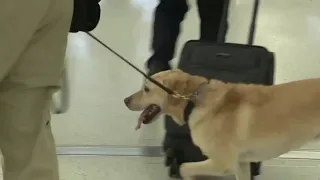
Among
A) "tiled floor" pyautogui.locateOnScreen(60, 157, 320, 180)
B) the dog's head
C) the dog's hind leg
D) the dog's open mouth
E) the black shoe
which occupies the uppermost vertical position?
the black shoe

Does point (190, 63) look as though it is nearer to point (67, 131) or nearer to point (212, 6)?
point (212, 6)

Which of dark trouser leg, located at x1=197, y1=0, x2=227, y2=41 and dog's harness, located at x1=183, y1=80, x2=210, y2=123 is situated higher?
dark trouser leg, located at x1=197, y1=0, x2=227, y2=41

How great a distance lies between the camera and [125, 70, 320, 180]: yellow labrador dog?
176 cm

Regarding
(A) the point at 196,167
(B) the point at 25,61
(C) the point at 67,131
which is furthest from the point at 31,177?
(C) the point at 67,131

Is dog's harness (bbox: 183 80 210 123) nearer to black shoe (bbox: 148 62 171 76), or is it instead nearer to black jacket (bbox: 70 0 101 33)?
black jacket (bbox: 70 0 101 33)

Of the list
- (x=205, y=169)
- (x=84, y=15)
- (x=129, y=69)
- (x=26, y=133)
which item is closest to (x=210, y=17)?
(x=129, y=69)

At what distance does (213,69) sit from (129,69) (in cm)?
81

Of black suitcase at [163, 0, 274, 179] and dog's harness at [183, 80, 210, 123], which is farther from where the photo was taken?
black suitcase at [163, 0, 274, 179]

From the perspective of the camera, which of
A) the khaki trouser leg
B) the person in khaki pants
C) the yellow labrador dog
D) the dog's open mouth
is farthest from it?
the dog's open mouth

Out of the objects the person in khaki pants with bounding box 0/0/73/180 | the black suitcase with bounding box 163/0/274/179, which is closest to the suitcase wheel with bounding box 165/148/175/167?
the black suitcase with bounding box 163/0/274/179

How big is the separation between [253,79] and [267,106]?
191 millimetres

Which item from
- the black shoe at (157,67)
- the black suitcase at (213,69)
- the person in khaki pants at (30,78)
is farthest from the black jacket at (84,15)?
the black shoe at (157,67)

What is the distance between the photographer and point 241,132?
1774 mm

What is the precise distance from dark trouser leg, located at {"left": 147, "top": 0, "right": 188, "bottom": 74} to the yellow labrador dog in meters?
0.55
